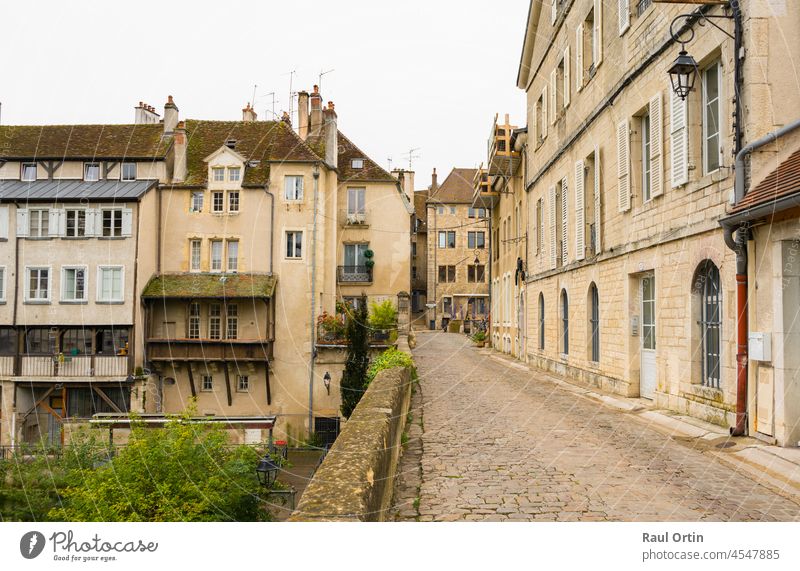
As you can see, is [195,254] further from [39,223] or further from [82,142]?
[82,142]

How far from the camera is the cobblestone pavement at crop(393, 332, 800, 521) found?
384 centimetres

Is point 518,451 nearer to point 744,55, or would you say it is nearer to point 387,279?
point 744,55

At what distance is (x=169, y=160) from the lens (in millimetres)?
14242

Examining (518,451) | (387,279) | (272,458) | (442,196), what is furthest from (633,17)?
(442,196)

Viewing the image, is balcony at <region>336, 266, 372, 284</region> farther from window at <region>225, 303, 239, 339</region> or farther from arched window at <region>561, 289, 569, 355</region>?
arched window at <region>561, 289, 569, 355</region>

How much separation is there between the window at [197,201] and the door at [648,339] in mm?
8454

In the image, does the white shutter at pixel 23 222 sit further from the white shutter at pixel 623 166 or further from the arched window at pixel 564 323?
the arched window at pixel 564 323

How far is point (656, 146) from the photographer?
8.70 meters

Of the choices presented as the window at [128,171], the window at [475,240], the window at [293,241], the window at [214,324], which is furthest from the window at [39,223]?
the window at [475,240]

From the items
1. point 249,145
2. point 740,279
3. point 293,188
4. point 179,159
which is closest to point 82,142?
point 179,159

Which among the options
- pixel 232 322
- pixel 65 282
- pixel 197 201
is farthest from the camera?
pixel 232 322

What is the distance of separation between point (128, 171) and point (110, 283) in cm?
248

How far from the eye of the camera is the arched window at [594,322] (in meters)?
12.5

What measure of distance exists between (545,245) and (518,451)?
11.6m
